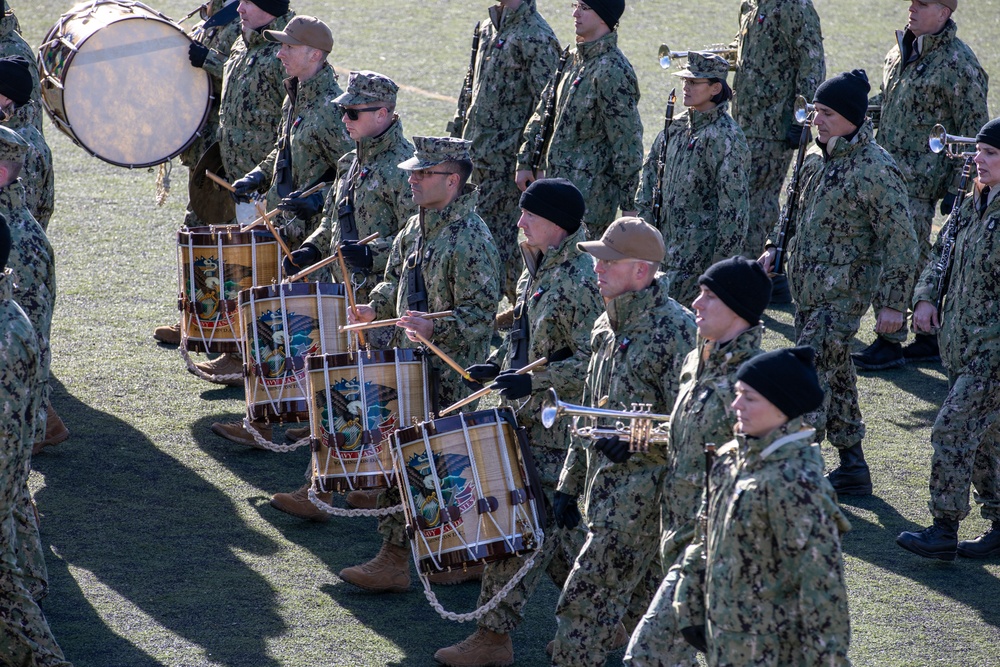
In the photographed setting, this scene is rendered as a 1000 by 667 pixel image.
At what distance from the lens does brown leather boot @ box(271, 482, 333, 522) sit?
7.86 meters

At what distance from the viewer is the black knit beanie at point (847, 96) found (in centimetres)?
772

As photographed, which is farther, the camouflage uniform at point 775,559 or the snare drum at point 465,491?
the snare drum at point 465,491

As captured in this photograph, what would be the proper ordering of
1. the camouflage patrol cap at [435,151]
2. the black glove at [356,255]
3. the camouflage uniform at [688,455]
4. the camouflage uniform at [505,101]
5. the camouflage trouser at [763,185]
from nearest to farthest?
the camouflage uniform at [688,455]
the camouflage patrol cap at [435,151]
the black glove at [356,255]
the camouflage uniform at [505,101]
the camouflage trouser at [763,185]

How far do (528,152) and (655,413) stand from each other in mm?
5025

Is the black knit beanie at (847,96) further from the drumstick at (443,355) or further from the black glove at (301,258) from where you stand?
the black glove at (301,258)

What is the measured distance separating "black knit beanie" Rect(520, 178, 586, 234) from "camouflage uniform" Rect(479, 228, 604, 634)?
0.10 meters

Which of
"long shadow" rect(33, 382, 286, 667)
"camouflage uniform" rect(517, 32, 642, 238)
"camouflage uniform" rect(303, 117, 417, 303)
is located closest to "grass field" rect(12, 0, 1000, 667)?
"long shadow" rect(33, 382, 286, 667)

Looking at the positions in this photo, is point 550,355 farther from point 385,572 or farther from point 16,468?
point 16,468

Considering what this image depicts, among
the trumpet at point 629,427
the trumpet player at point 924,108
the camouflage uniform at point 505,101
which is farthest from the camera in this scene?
the camouflage uniform at point 505,101

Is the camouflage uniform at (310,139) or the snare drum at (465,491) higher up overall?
the camouflage uniform at (310,139)

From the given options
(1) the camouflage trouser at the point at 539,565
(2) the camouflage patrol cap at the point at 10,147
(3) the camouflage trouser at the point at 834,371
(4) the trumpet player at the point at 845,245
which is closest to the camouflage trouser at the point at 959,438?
(4) the trumpet player at the point at 845,245

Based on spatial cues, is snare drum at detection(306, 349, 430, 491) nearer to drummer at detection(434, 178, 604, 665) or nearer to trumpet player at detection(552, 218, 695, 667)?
drummer at detection(434, 178, 604, 665)

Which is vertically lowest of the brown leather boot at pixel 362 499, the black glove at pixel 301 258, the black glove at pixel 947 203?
the brown leather boot at pixel 362 499

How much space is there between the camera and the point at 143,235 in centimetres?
1293
